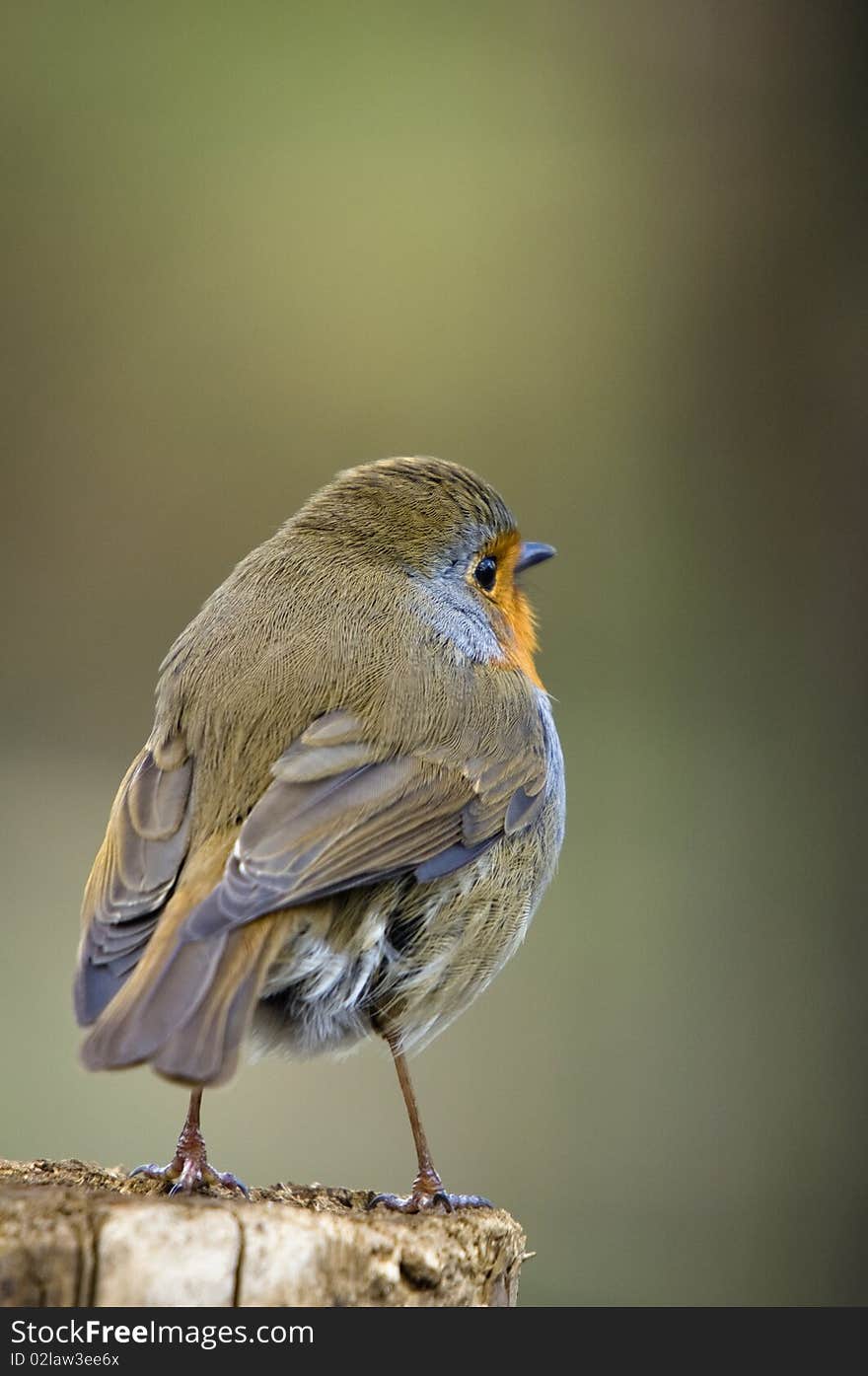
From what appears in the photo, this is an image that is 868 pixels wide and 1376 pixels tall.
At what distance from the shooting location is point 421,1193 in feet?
9.71

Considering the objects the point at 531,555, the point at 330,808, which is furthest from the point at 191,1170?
the point at 531,555

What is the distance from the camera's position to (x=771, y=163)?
23.2 ft

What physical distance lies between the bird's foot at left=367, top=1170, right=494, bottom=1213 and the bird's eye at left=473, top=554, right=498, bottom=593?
130cm

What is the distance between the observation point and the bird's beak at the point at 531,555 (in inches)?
152

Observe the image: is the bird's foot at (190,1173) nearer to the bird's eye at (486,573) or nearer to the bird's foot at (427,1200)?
the bird's foot at (427,1200)

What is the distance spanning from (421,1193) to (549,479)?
4446 millimetres

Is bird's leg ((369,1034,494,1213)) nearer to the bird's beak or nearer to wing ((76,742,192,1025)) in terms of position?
wing ((76,742,192,1025))

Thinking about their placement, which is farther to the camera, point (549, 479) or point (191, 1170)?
point (549, 479)

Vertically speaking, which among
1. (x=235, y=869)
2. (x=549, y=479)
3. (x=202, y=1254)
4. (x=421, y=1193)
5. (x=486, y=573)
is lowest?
(x=421, y=1193)

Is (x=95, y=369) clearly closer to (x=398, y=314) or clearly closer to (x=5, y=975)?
(x=398, y=314)

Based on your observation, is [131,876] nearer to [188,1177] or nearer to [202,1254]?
[188,1177]

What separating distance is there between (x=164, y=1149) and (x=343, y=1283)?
2907mm

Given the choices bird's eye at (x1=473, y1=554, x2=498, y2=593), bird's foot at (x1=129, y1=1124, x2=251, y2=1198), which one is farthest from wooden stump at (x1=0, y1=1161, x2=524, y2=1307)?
bird's eye at (x1=473, y1=554, x2=498, y2=593)

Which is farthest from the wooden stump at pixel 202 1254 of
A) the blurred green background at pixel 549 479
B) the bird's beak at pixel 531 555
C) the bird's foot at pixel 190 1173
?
the blurred green background at pixel 549 479
